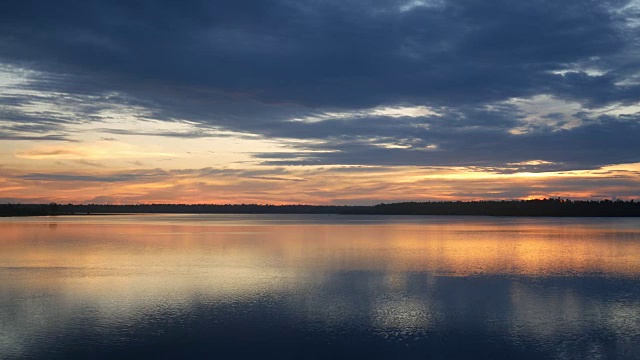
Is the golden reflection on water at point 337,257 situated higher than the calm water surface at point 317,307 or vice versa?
the golden reflection on water at point 337,257

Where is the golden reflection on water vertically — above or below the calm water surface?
above

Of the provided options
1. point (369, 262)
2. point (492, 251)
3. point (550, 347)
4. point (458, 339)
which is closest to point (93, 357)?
point (458, 339)

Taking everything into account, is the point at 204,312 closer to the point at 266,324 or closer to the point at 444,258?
the point at 266,324

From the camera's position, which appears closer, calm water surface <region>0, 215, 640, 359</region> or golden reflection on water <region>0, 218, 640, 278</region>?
calm water surface <region>0, 215, 640, 359</region>

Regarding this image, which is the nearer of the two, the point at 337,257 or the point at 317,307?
the point at 317,307

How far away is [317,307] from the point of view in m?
17.3

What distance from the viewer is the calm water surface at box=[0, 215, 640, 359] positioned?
42.5 ft

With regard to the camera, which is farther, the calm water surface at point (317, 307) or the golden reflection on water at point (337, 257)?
the golden reflection on water at point (337, 257)

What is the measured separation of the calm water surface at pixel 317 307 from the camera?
1297cm

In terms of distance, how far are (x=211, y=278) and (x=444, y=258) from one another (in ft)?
46.1

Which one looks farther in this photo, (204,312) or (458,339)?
(204,312)

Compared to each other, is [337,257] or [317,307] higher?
[337,257]

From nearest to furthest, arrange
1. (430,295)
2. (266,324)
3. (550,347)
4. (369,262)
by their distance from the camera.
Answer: (550,347) → (266,324) → (430,295) → (369,262)

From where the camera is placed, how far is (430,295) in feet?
63.8
